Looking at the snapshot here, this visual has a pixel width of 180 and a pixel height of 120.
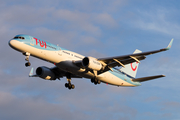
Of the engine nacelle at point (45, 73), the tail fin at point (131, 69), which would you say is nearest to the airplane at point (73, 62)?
the engine nacelle at point (45, 73)

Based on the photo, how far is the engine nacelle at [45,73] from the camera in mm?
45094

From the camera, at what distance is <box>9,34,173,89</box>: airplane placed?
121ft

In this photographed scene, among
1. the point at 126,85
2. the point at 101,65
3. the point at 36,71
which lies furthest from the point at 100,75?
the point at 36,71

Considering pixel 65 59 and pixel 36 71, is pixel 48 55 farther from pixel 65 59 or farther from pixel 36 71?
pixel 36 71

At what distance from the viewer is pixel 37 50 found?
37.3 metres

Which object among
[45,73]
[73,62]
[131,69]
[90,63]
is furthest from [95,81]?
[131,69]

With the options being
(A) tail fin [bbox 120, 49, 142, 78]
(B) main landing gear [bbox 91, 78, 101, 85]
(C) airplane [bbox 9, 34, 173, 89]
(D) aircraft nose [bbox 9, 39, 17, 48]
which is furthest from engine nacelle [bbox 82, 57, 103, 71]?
(A) tail fin [bbox 120, 49, 142, 78]

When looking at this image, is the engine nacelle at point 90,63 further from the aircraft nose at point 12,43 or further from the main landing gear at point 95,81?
the aircraft nose at point 12,43

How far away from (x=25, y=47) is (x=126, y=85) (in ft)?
62.6

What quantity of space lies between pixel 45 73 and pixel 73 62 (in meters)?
7.62

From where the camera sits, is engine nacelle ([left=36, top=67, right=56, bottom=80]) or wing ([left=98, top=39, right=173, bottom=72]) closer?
wing ([left=98, top=39, right=173, bottom=72])

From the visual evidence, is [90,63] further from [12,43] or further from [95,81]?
[12,43]

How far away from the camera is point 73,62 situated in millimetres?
39438

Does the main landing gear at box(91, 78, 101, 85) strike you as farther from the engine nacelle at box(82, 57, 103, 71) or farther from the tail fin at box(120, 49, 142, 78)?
the tail fin at box(120, 49, 142, 78)
